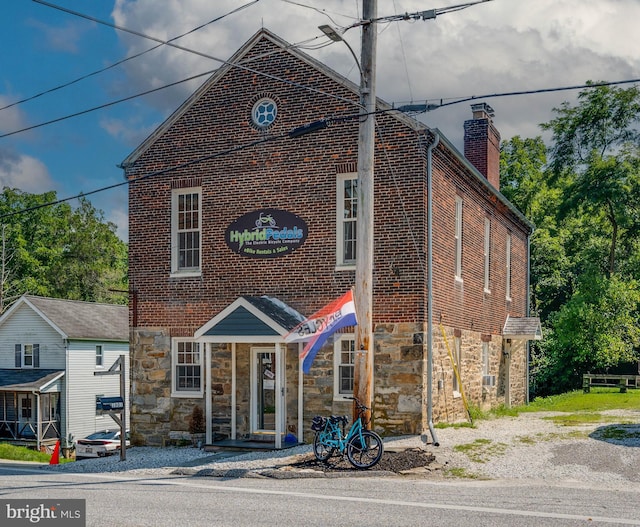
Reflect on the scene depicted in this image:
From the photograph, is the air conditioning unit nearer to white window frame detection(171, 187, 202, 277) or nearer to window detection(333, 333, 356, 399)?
window detection(333, 333, 356, 399)

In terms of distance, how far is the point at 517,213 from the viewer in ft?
99.9

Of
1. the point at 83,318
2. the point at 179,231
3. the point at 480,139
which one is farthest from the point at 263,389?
the point at 83,318

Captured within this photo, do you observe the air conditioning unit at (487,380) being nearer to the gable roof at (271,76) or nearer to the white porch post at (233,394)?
the gable roof at (271,76)

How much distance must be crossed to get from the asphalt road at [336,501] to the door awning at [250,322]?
475 cm

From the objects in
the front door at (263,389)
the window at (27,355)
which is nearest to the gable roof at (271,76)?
the front door at (263,389)

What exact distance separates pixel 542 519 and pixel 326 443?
605cm

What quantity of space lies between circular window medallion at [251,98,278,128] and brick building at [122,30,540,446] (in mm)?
31

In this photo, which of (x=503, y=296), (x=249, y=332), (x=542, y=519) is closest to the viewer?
(x=542, y=519)

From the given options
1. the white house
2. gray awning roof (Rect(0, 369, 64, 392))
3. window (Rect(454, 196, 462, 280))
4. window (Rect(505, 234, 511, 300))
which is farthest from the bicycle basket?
gray awning roof (Rect(0, 369, 64, 392))

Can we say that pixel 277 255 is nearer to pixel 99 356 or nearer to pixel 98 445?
pixel 98 445

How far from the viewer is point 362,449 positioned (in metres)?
15.6

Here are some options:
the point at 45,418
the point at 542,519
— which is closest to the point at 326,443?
the point at 542,519

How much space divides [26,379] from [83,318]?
4446 mm

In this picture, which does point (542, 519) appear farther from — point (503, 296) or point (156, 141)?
point (503, 296)
